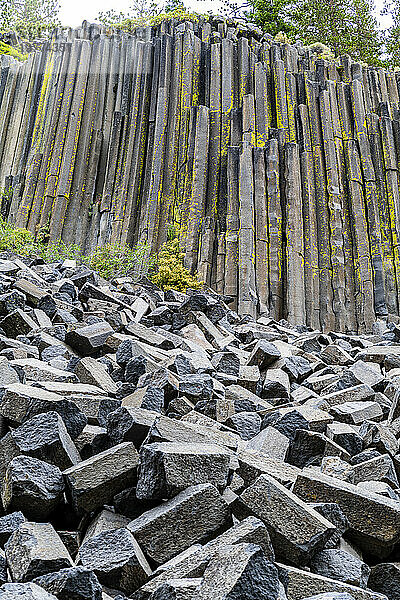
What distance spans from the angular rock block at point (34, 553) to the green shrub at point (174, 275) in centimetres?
509

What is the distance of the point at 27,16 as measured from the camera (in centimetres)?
2088

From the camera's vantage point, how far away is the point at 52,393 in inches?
87.0

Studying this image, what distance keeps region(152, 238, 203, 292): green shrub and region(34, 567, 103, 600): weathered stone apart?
5.35 m

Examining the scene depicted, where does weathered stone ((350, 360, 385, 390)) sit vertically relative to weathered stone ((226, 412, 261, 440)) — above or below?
above

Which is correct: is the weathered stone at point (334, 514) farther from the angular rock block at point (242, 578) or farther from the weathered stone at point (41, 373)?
the weathered stone at point (41, 373)

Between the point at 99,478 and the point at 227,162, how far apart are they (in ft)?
19.9

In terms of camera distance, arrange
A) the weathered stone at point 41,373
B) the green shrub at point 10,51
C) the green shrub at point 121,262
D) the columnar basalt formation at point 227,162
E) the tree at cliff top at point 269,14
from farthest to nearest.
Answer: the tree at cliff top at point 269,14 → the green shrub at point 10,51 → the columnar basalt formation at point 227,162 → the green shrub at point 121,262 → the weathered stone at point 41,373

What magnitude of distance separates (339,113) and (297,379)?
551cm

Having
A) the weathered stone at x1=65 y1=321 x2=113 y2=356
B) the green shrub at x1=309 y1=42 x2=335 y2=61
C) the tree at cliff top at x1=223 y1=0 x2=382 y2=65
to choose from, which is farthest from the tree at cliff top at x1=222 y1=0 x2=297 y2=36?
the weathered stone at x1=65 y1=321 x2=113 y2=356

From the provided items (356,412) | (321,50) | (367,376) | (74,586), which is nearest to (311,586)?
(74,586)

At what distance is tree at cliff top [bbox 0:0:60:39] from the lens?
17.9 metres

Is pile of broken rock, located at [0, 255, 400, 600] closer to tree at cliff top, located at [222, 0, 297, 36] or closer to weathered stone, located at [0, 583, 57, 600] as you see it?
weathered stone, located at [0, 583, 57, 600]

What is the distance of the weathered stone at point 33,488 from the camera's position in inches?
68.3

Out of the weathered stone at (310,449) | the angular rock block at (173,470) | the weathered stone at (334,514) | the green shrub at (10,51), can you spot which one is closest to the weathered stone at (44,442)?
the angular rock block at (173,470)
